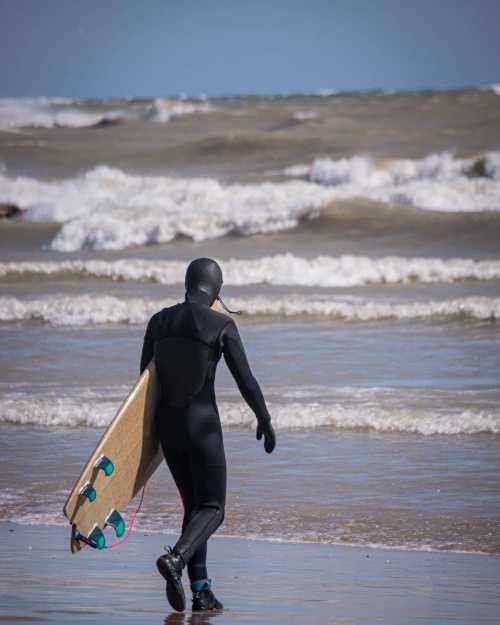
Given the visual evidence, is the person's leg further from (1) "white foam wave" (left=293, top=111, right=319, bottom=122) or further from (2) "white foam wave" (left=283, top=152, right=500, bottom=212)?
(1) "white foam wave" (left=293, top=111, right=319, bottom=122)

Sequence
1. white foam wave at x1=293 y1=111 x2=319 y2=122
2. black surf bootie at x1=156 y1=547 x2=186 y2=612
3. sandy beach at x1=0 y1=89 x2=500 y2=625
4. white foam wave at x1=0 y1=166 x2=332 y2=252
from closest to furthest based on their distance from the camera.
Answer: black surf bootie at x1=156 y1=547 x2=186 y2=612
sandy beach at x1=0 y1=89 x2=500 y2=625
white foam wave at x1=0 y1=166 x2=332 y2=252
white foam wave at x1=293 y1=111 x2=319 y2=122

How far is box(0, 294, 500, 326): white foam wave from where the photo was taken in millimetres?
14375

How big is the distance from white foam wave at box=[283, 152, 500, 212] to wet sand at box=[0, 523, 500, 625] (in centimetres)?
2092

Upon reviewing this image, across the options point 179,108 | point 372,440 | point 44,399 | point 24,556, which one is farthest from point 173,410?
point 179,108

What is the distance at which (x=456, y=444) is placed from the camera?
7883mm

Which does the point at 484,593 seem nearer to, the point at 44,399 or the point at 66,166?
the point at 44,399

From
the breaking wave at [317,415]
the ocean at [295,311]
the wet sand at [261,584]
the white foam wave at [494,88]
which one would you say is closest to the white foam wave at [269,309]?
the ocean at [295,311]

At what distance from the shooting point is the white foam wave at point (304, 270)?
18.3m

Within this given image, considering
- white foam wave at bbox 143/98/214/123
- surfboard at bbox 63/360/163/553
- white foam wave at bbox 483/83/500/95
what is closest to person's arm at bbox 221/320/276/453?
surfboard at bbox 63/360/163/553

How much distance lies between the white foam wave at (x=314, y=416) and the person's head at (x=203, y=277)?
148 inches

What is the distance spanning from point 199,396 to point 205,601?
698 millimetres

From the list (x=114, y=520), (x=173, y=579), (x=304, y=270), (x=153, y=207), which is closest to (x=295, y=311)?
(x=304, y=270)

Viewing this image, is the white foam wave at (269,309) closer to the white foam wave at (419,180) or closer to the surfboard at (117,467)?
the surfboard at (117,467)

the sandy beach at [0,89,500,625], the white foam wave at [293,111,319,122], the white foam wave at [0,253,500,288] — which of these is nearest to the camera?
the sandy beach at [0,89,500,625]
